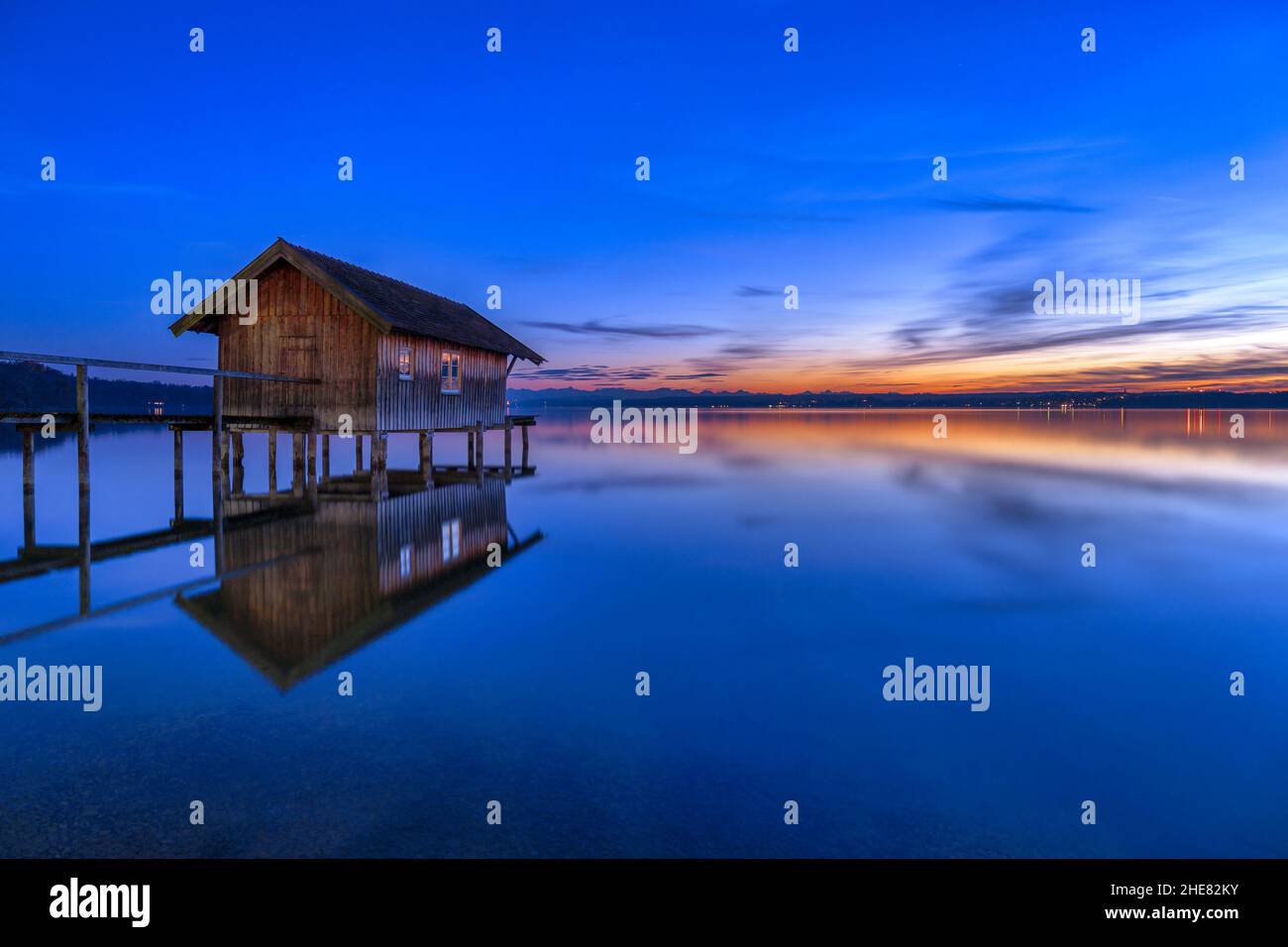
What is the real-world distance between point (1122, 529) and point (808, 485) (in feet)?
48.0

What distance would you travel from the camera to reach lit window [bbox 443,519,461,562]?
17.6 m

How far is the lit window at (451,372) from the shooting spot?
2909 cm

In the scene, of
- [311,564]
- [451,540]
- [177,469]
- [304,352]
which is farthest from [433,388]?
[311,564]

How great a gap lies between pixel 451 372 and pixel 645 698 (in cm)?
2288

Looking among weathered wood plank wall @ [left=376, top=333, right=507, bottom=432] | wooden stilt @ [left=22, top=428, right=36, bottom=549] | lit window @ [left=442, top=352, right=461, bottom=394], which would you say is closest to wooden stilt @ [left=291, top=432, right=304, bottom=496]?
weathered wood plank wall @ [left=376, top=333, right=507, bottom=432]

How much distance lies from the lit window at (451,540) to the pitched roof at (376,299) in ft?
22.6

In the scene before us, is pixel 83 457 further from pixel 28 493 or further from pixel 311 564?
pixel 311 564

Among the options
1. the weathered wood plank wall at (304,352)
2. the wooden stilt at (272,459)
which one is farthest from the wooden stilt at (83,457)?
the wooden stilt at (272,459)

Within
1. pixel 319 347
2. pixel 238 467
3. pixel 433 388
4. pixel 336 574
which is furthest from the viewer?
pixel 238 467

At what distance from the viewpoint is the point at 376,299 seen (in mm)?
25297

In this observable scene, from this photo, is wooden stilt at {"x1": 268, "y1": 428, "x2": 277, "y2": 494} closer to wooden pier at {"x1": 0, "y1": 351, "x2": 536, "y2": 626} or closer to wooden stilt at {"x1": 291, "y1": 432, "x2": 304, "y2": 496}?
wooden pier at {"x1": 0, "y1": 351, "x2": 536, "y2": 626}

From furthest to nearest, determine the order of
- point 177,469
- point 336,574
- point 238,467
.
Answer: point 238,467
point 177,469
point 336,574

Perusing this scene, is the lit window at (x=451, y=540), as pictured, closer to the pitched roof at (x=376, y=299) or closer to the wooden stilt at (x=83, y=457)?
the pitched roof at (x=376, y=299)

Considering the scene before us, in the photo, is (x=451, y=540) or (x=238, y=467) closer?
(x=451, y=540)
